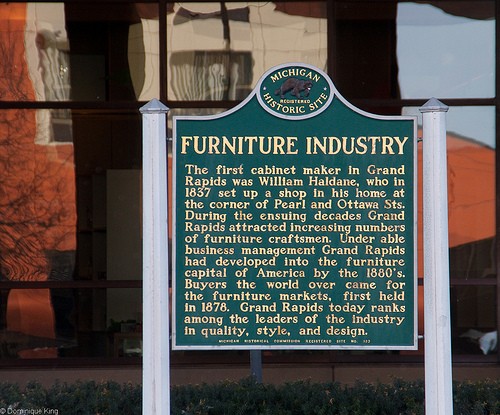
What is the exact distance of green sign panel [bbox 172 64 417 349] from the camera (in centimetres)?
532

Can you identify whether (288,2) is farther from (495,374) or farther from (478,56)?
(495,374)

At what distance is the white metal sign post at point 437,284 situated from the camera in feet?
17.1

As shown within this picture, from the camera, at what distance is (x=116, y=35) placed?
31.6ft

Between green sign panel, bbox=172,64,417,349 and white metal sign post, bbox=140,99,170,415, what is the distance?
0.39ft

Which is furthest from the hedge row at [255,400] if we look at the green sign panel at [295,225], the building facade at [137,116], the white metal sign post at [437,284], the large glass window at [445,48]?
the large glass window at [445,48]

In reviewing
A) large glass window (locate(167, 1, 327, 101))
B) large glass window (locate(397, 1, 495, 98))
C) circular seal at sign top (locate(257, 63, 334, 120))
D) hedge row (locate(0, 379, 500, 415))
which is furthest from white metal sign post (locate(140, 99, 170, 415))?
large glass window (locate(397, 1, 495, 98))

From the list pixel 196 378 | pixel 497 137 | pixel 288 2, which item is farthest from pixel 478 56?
pixel 196 378

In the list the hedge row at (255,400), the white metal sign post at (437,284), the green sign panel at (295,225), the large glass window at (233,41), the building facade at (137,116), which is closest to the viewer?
the white metal sign post at (437,284)

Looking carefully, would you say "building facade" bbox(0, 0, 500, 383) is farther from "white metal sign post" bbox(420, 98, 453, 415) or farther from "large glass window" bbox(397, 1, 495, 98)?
"white metal sign post" bbox(420, 98, 453, 415)

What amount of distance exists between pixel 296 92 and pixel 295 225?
2.70ft

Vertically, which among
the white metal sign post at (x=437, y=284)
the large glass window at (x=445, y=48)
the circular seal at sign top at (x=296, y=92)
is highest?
the large glass window at (x=445, y=48)

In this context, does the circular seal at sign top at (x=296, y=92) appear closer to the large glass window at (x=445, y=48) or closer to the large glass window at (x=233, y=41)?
the large glass window at (x=233, y=41)

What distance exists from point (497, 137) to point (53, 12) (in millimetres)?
5036

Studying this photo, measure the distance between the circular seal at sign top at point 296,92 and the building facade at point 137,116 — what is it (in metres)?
4.10
